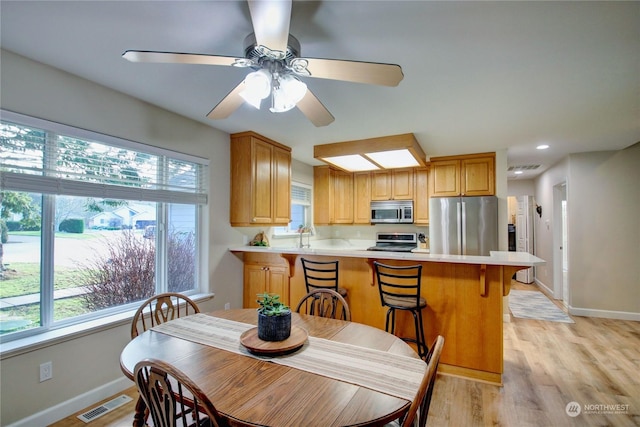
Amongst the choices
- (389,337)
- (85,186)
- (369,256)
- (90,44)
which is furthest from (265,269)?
(90,44)

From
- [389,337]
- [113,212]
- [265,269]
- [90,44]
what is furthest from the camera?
[265,269]

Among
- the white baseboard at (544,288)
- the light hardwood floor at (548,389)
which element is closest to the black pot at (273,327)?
the light hardwood floor at (548,389)

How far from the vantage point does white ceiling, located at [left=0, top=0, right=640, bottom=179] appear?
155 cm

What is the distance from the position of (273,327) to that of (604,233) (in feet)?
17.0

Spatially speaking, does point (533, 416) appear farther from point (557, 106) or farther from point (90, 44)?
point (90, 44)

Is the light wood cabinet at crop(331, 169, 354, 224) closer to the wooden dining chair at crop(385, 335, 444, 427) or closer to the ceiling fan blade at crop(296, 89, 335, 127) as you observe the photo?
the ceiling fan blade at crop(296, 89, 335, 127)

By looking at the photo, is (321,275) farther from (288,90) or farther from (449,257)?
(288,90)

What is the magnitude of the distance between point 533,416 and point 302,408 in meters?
2.05

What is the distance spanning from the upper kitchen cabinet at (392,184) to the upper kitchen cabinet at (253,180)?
2.14m

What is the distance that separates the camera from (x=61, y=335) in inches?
84.7

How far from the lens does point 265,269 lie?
12.1 ft

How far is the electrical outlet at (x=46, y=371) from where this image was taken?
2.06 metres

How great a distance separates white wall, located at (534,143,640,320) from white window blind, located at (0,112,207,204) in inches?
211

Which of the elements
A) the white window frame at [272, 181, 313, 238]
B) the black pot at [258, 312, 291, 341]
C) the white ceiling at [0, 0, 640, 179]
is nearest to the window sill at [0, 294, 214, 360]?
the black pot at [258, 312, 291, 341]
